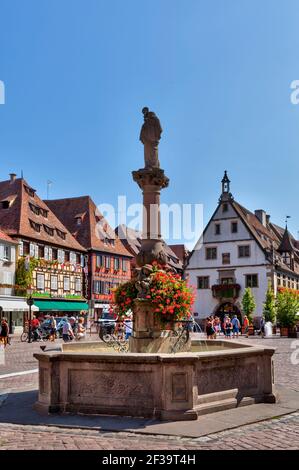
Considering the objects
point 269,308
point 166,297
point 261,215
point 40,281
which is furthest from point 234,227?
point 166,297

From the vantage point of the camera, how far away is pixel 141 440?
22.6 feet

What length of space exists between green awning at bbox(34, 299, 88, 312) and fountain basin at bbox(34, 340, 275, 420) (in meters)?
38.0

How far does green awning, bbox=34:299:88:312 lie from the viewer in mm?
46375

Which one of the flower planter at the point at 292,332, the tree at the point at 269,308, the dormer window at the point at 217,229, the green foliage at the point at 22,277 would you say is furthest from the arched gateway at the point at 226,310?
the green foliage at the point at 22,277

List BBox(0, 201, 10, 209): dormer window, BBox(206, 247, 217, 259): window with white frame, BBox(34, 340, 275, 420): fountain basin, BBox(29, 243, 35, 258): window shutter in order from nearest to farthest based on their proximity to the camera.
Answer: BBox(34, 340, 275, 420): fountain basin
BBox(29, 243, 35, 258): window shutter
BBox(0, 201, 10, 209): dormer window
BBox(206, 247, 217, 259): window with white frame

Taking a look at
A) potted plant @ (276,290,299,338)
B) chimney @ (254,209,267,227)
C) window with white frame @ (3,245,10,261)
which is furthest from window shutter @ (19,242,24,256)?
chimney @ (254,209,267,227)

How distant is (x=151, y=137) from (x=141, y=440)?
737cm

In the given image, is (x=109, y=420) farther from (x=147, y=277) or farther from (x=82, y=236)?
(x=82, y=236)

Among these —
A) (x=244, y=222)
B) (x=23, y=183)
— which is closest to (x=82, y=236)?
(x=23, y=183)

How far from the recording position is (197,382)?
8.24m

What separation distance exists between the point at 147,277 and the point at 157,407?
3.66 meters

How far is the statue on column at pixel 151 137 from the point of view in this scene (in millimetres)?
12438

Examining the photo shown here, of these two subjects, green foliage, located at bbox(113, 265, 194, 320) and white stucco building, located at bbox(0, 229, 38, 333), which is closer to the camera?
green foliage, located at bbox(113, 265, 194, 320)

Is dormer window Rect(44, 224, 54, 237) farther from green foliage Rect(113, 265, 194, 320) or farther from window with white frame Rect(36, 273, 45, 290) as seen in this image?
green foliage Rect(113, 265, 194, 320)
